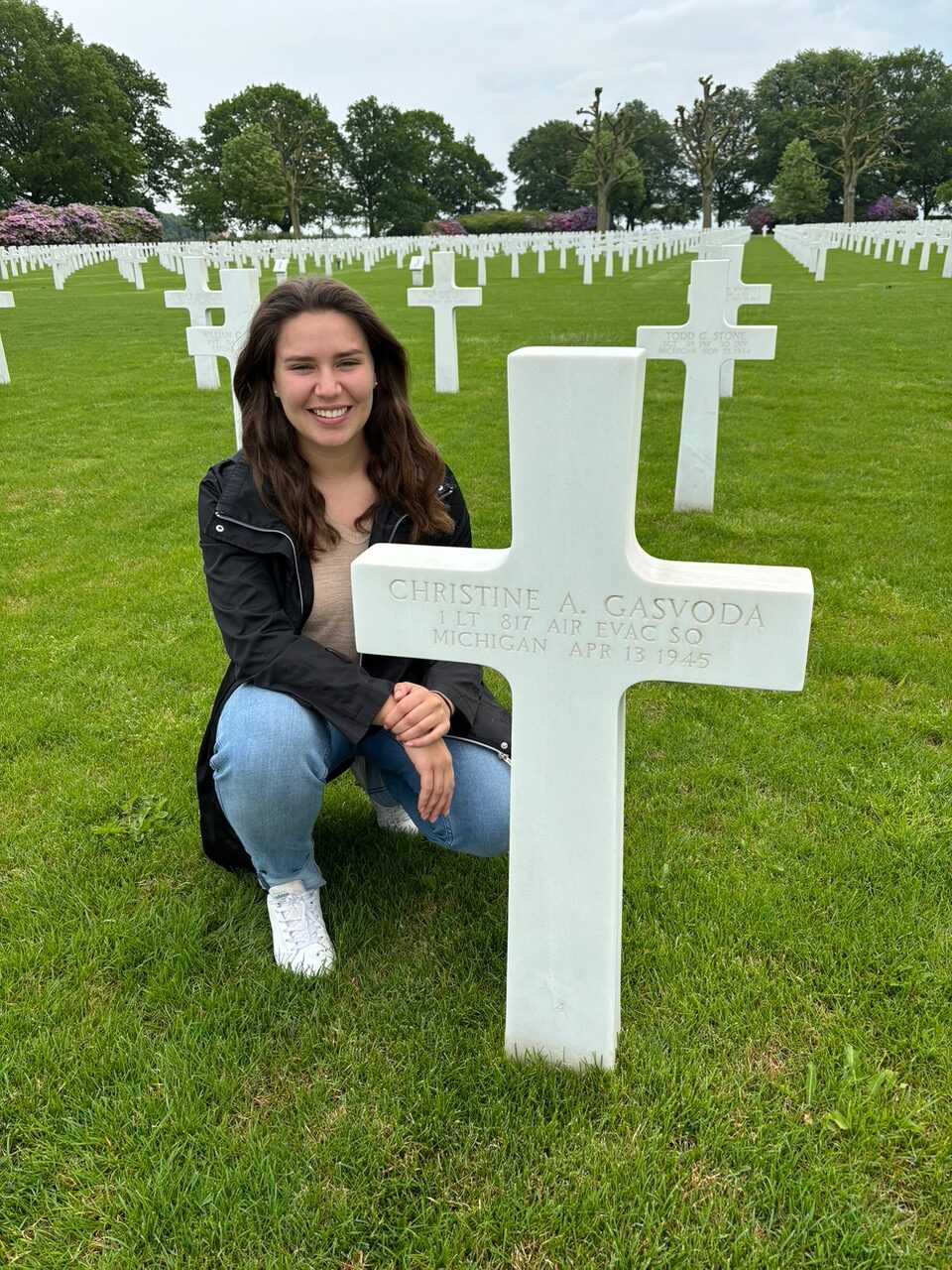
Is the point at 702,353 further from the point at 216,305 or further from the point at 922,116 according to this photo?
the point at 922,116

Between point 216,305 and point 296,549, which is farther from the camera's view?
point 216,305

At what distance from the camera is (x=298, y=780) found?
188 centimetres

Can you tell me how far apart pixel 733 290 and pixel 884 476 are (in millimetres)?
1898

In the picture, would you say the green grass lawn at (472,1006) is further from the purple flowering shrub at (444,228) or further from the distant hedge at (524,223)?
the distant hedge at (524,223)

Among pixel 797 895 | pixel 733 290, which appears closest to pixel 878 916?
pixel 797 895

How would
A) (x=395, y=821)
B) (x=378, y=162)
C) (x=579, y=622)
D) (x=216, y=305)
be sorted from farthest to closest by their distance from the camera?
1. (x=378, y=162)
2. (x=216, y=305)
3. (x=395, y=821)
4. (x=579, y=622)

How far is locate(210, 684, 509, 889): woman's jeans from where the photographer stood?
6.13ft

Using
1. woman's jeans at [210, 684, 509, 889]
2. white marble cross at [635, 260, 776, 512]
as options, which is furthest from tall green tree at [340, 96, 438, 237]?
woman's jeans at [210, 684, 509, 889]

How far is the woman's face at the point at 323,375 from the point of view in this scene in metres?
1.97

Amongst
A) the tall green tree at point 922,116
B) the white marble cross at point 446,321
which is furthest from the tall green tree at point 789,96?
the white marble cross at point 446,321

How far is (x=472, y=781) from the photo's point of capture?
2012mm

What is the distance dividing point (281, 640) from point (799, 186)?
63.5m

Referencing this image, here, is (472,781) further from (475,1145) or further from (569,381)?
(569,381)

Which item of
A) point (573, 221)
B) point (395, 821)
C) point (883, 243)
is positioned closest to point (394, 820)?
point (395, 821)
